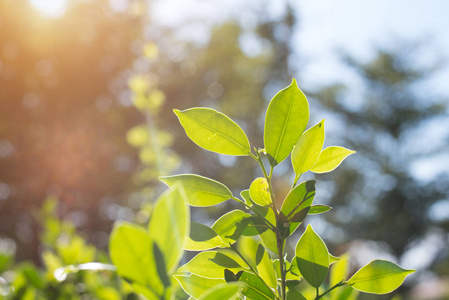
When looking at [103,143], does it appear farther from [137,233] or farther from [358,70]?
[137,233]

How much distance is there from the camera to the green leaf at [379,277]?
0.25 metres

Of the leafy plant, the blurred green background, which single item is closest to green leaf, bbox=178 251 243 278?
the leafy plant

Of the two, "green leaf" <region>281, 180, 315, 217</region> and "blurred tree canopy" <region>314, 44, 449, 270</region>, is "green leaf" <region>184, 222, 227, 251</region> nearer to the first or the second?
"green leaf" <region>281, 180, 315, 217</region>

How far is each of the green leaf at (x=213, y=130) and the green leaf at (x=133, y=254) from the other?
12 cm

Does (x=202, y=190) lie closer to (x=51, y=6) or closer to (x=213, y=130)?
(x=213, y=130)

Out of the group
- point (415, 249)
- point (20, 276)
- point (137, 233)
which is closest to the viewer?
point (137, 233)

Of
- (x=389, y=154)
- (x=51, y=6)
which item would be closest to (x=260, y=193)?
(x=51, y=6)

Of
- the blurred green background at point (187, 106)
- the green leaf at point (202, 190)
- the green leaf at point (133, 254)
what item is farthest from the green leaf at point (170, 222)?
the blurred green background at point (187, 106)

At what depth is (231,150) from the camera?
0.26m

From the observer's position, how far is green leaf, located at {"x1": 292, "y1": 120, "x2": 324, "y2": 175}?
0.83 feet

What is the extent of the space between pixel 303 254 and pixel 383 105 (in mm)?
11181

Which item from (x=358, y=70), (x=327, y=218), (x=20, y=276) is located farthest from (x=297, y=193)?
(x=358, y=70)

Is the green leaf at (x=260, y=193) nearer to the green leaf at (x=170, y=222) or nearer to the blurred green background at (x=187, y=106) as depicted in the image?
the green leaf at (x=170, y=222)

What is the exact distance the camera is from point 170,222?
140mm
